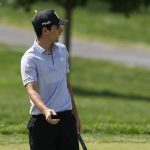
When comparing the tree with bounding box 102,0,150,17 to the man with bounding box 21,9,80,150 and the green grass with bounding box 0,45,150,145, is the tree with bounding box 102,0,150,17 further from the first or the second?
the man with bounding box 21,9,80,150

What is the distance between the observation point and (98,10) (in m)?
Result: 41.4

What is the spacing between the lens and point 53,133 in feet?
18.6

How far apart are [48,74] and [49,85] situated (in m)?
0.09

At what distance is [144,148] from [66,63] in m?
2.30

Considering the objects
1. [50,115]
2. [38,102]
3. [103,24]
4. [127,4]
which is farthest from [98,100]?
[103,24]

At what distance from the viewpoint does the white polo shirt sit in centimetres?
556

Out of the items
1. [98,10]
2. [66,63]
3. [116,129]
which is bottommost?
[98,10]

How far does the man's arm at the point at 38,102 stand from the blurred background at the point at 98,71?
228 cm

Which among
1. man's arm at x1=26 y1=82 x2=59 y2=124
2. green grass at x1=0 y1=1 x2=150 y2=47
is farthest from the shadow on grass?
man's arm at x1=26 y1=82 x2=59 y2=124

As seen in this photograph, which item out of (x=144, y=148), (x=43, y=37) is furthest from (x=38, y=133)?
(x=144, y=148)

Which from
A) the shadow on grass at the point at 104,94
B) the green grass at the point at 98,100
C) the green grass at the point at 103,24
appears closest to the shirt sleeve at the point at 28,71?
the green grass at the point at 98,100

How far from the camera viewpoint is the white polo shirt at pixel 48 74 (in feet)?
18.2

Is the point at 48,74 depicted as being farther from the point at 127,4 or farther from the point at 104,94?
the point at 104,94

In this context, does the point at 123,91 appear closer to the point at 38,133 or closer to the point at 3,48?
the point at 3,48
